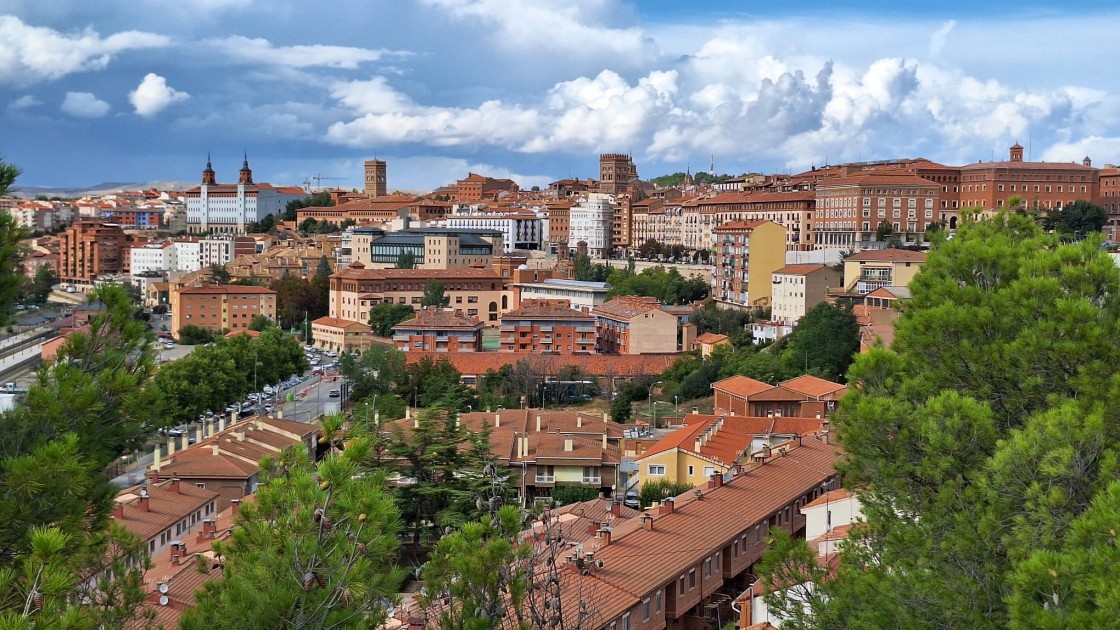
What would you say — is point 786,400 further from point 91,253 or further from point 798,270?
point 91,253

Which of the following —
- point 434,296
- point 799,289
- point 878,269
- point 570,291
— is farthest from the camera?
point 434,296

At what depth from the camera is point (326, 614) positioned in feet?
13.4

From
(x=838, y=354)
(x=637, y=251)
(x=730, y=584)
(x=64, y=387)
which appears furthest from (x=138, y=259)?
(x=64, y=387)

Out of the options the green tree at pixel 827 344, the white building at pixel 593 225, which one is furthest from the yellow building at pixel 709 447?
the white building at pixel 593 225

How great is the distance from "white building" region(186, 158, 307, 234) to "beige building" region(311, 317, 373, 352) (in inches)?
1182

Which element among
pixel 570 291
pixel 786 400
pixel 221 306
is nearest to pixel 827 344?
pixel 786 400

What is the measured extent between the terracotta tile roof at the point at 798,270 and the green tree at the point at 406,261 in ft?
59.9

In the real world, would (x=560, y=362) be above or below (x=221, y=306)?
below

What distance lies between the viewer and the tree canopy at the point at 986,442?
4.76 m

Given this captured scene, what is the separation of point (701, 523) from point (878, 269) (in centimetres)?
2016

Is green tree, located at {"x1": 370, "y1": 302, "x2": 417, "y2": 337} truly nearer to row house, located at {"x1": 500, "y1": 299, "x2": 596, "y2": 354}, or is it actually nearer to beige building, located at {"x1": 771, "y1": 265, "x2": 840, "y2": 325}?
row house, located at {"x1": 500, "y1": 299, "x2": 596, "y2": 354}

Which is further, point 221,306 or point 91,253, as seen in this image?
point 91,253

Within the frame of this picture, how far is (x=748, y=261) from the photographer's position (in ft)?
119

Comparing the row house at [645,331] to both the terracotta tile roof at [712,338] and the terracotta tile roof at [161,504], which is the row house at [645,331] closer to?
the terracotta tile roof at [712,338]
